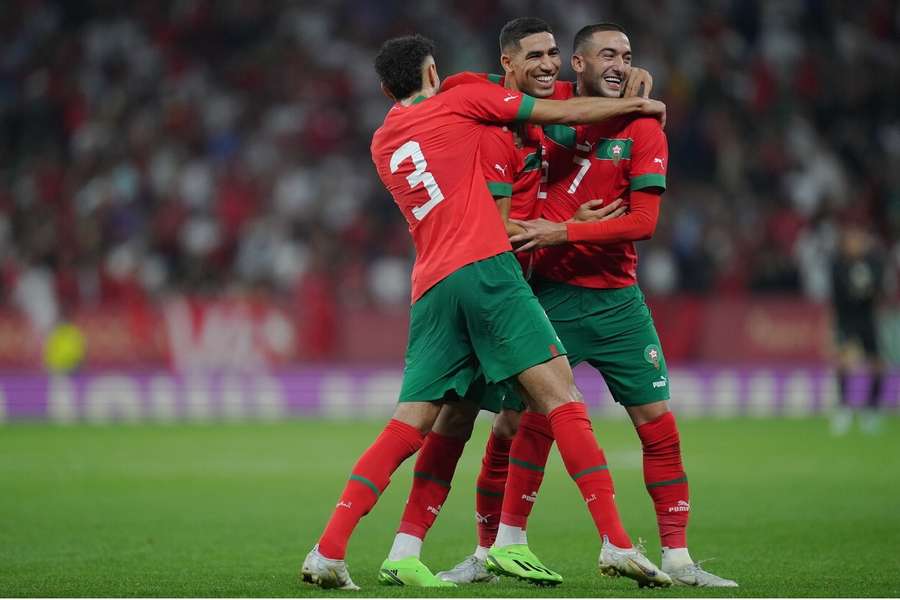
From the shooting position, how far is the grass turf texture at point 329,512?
6.07m

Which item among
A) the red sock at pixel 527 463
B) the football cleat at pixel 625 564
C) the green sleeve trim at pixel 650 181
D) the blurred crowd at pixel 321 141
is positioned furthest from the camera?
the blurred crowd at pixel 321 141

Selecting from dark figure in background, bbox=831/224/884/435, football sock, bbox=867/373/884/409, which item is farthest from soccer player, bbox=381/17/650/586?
football sock, bbox=867/373/884/409

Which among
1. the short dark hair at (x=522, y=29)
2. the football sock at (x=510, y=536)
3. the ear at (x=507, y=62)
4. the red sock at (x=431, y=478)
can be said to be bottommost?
the football sock at (x=510, y=536)

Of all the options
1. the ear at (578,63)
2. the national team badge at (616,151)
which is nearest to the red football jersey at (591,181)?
the national team badge at (616,151)

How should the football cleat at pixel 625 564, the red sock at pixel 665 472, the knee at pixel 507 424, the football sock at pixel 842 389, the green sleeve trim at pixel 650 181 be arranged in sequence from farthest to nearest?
the football sock at pixel 842 389
the knee at pixel 507 424
the red sock at pixel 665 472
the green sleeve trim at pixel 650 181
the football cleat at pixel 625 564

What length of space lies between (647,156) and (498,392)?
4.16 feet

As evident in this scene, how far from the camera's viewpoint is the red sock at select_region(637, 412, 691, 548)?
6.30 m

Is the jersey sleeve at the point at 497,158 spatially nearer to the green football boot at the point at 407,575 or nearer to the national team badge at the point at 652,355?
the national team badge at the point at 652,355

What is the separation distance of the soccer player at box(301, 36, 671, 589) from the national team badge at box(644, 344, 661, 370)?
2.09 ft

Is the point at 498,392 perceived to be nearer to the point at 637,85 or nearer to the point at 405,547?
the point at 405,547

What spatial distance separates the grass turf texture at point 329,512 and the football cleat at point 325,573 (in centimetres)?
9

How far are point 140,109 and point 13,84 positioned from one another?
2.39 m

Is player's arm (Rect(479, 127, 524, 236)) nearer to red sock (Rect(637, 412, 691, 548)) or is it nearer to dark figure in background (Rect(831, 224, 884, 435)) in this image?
red sock (Rect(637, 412, 691, 548))

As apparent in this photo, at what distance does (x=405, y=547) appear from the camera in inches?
239
